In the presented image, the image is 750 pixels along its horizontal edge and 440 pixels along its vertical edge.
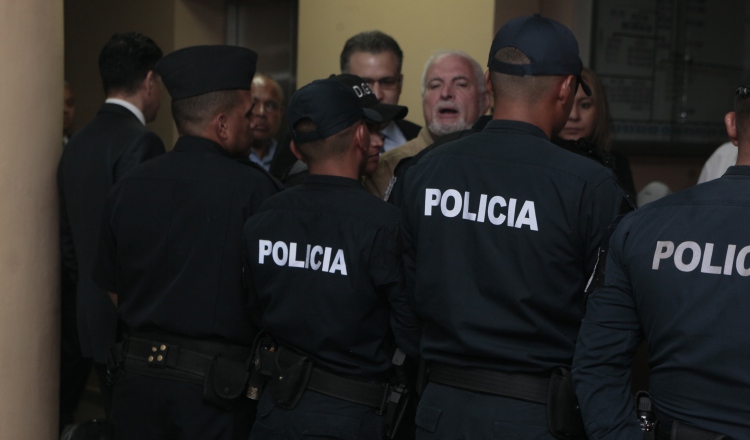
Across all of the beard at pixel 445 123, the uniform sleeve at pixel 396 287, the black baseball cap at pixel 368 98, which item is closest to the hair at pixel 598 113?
the beard at pixel 445 123

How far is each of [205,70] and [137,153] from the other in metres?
0.59

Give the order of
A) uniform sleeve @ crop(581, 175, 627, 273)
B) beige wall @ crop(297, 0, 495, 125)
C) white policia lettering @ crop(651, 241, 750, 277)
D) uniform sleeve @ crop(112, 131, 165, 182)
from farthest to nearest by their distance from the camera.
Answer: beige wall @ crop(297, 0, 495, 125)
uniform sleeve @ crop(112, 131, 165, 182)
uniform sleeve @ crop(581, 175, 627, 273)
white policia lettering @ crop(651, 241, 750, 277)

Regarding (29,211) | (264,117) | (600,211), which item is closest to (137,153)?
(29,211)

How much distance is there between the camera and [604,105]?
3.95 meters

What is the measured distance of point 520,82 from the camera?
237 centimetres

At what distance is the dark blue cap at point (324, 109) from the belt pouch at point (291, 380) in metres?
0.70

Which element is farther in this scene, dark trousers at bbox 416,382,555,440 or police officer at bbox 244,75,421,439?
police officer at bbox 244,75,421,439

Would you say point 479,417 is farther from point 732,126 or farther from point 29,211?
point 29,211

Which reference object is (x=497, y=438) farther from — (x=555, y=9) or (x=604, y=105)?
(x=555, y=9)

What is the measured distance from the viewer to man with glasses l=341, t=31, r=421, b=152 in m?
4.27

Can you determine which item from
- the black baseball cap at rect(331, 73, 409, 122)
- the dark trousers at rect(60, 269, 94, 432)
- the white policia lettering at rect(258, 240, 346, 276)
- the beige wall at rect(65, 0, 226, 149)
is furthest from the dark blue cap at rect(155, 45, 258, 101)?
the beige wall at rect(65, 0, 226, 149)

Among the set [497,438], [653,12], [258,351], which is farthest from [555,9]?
[497,438]

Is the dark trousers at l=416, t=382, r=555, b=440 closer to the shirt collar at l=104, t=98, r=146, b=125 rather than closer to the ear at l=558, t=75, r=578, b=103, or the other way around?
the ear at l=558, t=75, r=578, b=103

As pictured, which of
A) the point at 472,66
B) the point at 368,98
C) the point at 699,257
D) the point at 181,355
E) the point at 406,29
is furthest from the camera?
the point at 406,29
